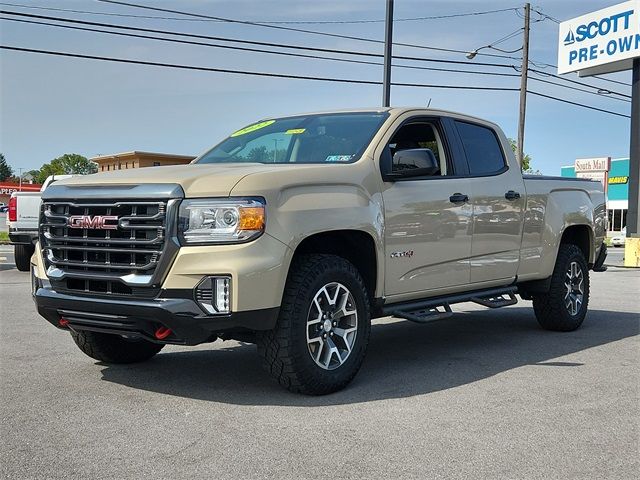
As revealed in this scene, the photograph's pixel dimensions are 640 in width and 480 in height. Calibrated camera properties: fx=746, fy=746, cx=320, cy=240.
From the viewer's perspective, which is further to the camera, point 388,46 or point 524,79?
point 524,79

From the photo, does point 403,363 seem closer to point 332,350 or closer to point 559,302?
point 332,350

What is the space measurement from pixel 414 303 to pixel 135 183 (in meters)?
2.39

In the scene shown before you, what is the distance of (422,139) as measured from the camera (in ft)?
21.4

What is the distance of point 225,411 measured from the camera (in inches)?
179

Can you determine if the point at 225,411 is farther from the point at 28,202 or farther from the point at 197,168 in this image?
the point at 28,202

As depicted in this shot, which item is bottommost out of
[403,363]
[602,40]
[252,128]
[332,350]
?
[403,363]

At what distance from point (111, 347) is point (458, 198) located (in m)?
3.00

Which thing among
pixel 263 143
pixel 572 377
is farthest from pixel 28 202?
pixel 572 377

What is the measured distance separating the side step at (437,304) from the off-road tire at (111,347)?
1891 millimetres

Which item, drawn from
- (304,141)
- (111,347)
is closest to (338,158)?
(304,141)

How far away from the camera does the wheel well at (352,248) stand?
512 centimetres

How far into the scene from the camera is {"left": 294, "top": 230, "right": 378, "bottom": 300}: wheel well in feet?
16.8

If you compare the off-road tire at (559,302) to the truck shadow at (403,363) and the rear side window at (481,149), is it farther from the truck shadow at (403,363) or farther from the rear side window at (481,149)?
the rear side window at (481,149)

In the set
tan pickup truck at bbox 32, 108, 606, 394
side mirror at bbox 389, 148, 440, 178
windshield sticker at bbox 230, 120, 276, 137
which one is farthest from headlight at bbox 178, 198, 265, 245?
windshield sticker at bbox 230, 120, 276, 137
